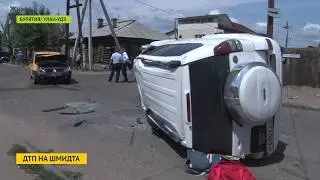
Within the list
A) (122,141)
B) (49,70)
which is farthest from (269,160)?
(49,70)

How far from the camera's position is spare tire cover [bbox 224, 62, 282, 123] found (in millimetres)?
7559

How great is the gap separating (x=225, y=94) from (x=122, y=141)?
133 inches

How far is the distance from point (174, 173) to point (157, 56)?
6.92ft

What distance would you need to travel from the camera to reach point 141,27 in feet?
188

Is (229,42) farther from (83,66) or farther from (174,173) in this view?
(83,66)

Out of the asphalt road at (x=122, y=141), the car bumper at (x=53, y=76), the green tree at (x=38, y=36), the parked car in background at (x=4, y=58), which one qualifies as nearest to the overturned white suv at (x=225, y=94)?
the asphalt road at (x=122, y=141)

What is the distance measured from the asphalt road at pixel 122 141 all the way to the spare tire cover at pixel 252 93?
901mm

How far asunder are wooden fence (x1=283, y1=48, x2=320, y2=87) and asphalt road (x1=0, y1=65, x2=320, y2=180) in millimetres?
6121

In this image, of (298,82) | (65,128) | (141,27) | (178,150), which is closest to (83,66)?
(141,27)

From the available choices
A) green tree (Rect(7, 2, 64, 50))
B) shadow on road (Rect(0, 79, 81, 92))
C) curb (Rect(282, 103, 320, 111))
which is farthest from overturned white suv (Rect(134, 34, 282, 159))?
green tree (Rect(7, 2, 64, 50))

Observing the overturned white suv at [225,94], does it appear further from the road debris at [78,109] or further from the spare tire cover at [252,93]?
the road debris at [78,109]

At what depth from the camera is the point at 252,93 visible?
300 inches

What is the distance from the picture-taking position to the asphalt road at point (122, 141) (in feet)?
27.0

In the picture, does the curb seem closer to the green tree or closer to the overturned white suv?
the overturned white suv
